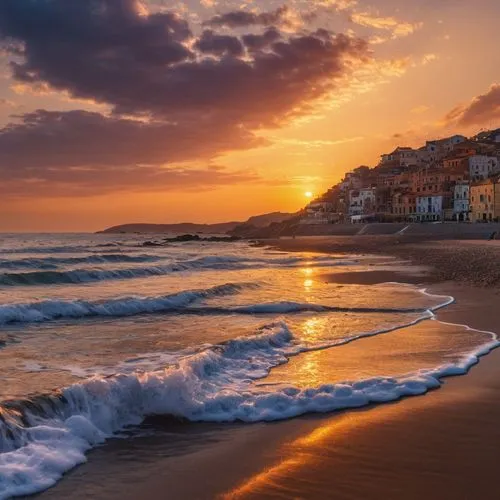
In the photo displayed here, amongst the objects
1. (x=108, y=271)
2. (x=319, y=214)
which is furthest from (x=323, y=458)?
(x=319, y=214)

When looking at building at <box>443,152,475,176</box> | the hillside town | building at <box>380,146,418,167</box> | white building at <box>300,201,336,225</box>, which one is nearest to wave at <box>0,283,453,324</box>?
the hillside town

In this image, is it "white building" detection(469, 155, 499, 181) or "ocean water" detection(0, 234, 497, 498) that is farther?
"white building" detection(469, 155, 499, 181)

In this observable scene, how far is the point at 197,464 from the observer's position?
5359 mm

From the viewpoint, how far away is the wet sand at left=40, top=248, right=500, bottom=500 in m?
4.69

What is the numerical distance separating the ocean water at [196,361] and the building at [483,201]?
2823 inches

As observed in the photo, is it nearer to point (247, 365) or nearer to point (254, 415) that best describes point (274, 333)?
point (247, 365)

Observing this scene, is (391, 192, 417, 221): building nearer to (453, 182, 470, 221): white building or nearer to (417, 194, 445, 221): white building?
(417, 194, 445, 221): white building

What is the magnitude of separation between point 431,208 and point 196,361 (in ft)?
321

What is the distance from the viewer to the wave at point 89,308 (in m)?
15.4

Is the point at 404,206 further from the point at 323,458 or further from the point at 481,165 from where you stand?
the point at 323,458

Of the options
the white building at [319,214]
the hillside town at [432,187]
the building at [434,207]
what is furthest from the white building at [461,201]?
the white building at [319,214]

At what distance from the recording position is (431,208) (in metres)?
101

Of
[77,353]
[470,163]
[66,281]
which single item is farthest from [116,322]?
[470,163]

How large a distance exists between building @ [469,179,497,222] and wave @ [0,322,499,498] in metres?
82.8
